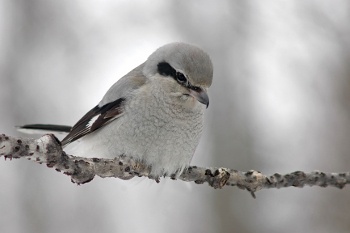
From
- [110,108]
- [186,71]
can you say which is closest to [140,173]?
[110,108]

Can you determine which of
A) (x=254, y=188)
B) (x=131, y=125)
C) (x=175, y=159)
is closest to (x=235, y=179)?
(x=254, y=188)

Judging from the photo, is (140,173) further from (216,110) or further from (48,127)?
(216,110)

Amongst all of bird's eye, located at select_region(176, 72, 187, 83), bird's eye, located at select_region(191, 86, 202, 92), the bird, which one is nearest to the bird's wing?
the bird

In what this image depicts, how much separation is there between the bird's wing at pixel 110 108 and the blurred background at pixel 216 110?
6.19ft

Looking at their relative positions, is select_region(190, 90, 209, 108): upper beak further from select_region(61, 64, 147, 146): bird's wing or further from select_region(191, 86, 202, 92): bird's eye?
select_region(61, 64, 147, 146): bird's wing

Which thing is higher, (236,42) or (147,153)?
(236,42)

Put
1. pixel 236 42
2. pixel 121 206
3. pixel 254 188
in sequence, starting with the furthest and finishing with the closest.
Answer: pixel 236 42 < pixel 121 206 < pixel 254 188

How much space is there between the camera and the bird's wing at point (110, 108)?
3.15 metres

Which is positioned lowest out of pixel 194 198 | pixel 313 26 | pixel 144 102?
pixel 144 102

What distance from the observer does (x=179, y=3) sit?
22.9 feet

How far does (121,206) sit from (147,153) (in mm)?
3377

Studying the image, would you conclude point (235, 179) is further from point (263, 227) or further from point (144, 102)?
point (263, 227)

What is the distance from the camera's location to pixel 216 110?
6.57m

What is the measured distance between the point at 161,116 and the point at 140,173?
36 centimetres
